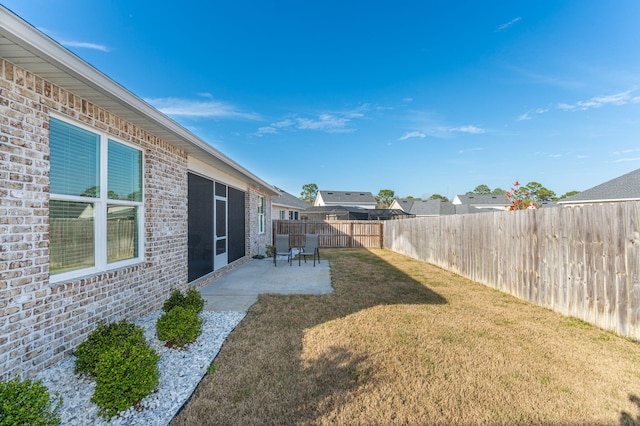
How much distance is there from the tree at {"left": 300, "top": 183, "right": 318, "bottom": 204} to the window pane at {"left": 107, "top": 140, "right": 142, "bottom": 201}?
64629mm

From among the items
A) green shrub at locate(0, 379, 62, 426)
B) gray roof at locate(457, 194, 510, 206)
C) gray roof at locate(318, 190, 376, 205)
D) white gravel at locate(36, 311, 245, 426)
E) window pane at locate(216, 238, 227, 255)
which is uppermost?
gray roof at locate(318, 190, 376, 205)

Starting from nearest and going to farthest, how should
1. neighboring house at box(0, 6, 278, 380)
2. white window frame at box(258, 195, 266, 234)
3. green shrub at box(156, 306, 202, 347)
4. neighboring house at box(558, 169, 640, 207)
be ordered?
neighboring house at box(0, 6, 278, 380), green shrub at box(156, 306, 202, 347), neighboring house at box(558, 169, 640, 207), white window frame at box(258, 195, 266, 234)

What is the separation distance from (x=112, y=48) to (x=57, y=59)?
646cm

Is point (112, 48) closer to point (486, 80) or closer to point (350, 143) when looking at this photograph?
point (486, 80)

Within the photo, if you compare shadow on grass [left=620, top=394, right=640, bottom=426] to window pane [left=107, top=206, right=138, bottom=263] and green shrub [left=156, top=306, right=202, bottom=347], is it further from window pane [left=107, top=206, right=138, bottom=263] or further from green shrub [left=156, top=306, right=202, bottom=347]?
window pane [left=107, top=206, right=138, bottom=263]

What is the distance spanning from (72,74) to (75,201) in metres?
1.43

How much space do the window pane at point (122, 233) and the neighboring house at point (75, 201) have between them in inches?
0.6

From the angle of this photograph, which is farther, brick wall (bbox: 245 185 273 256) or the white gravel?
brick wall (bbox: 245 185 273 256)

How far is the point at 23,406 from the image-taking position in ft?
5.49

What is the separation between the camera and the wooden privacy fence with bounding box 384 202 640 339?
12.7ft

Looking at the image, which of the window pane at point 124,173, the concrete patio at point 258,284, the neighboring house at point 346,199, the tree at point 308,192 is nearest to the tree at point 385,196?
the tree at point 308,192

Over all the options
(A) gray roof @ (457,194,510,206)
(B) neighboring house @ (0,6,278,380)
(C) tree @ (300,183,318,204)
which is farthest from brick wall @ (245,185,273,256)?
(C) tree @ (300,183,318,204)

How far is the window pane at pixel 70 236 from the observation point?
116 inches

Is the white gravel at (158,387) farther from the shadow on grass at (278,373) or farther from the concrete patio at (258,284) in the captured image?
the concrete patio at (258,284)
